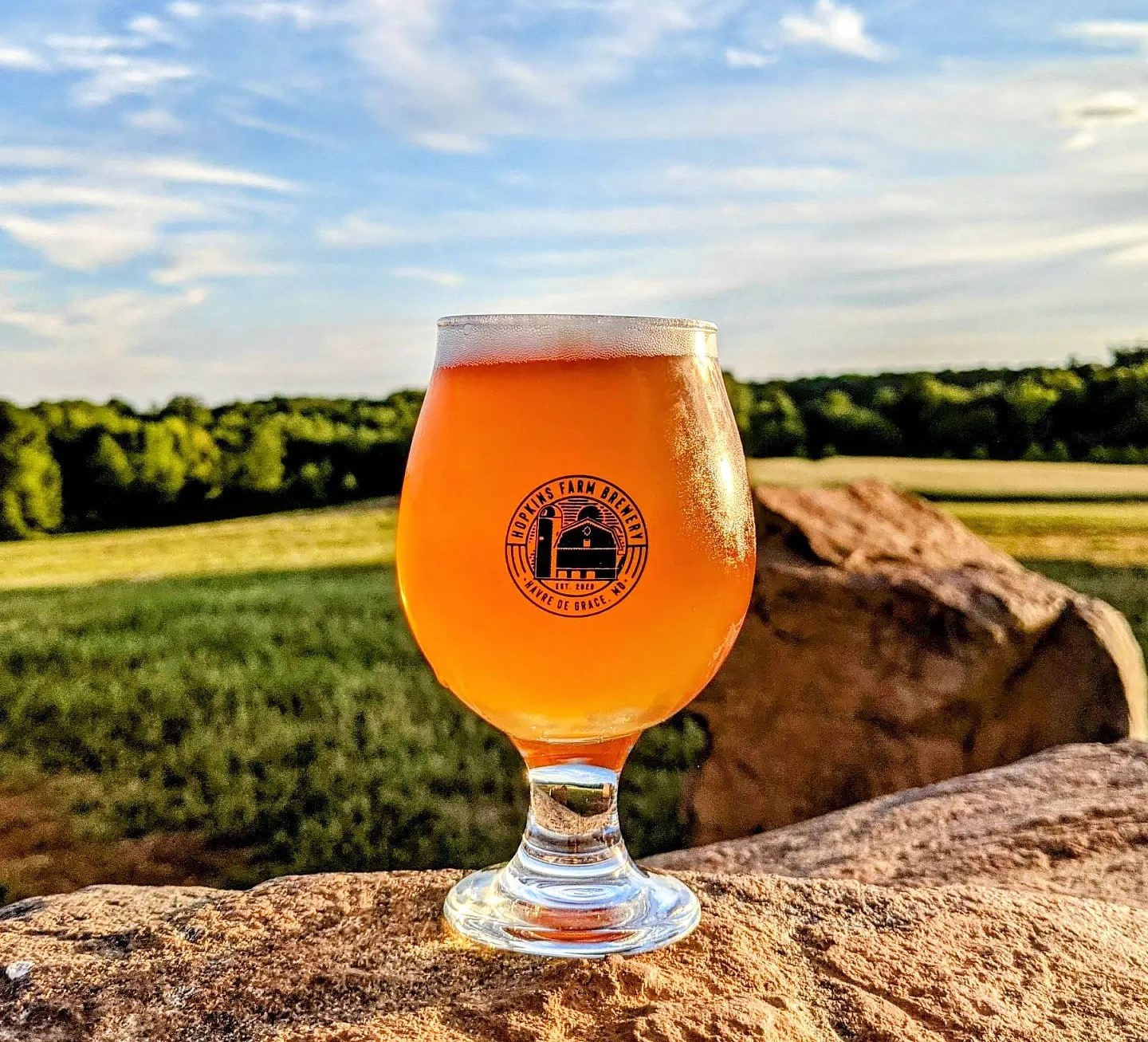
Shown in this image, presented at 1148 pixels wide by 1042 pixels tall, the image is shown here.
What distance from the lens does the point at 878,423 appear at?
26.4 feet

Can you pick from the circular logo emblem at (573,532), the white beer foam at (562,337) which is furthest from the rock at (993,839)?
the white beer foam at (562,337)

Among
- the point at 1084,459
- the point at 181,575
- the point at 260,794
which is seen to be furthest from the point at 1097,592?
the point at 181,575

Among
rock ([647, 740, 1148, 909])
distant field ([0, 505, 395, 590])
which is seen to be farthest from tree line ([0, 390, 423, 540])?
rock ([647, 740, 1148, 909])

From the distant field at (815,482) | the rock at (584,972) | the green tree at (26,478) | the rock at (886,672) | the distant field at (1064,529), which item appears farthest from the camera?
the distant field at (1064,529)

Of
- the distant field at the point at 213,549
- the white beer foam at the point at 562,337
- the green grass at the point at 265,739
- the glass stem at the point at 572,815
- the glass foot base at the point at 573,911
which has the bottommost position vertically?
the green grass at the point at 265,739

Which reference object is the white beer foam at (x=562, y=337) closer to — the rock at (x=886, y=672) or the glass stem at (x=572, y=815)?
the glass stem at (x=572, y=815)

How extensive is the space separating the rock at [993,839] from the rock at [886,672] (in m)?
1.29

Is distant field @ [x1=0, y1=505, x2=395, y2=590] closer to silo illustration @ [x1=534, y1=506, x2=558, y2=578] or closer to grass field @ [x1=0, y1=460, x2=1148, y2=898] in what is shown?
grass field @ [x1=0, y1=460, x2=1148, y2=898]

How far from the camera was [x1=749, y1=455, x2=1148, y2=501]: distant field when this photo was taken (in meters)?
7.61

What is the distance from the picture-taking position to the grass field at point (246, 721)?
534 centimetres

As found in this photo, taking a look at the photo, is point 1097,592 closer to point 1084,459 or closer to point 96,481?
point 1084,459

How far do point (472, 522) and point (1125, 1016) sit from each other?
1007 millimetres

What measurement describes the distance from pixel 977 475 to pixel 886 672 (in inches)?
216

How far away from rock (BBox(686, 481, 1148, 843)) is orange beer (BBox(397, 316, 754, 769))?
2.32 meters
